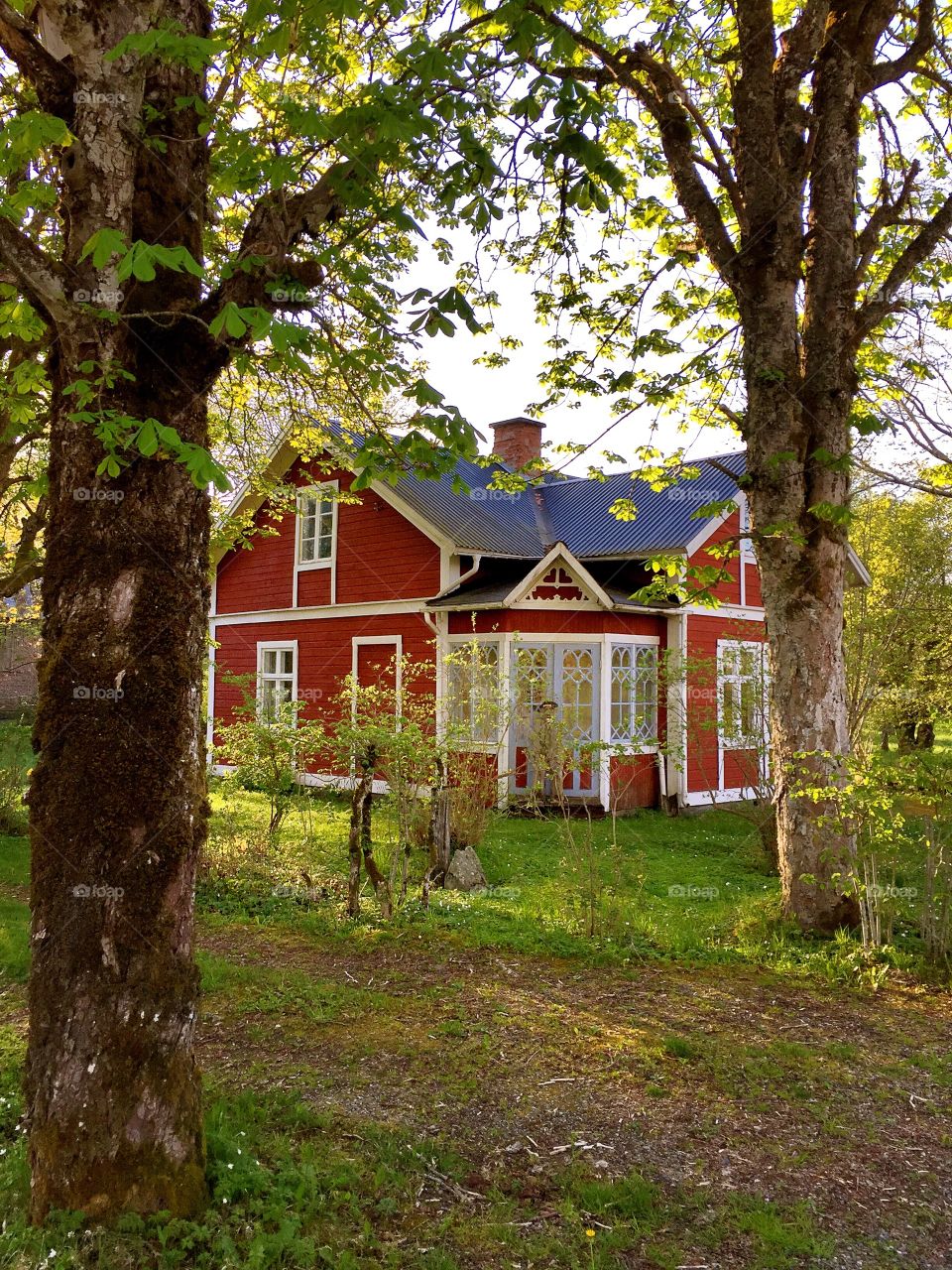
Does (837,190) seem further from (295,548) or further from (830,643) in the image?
(295,548)

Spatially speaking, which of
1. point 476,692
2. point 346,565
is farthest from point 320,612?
point 476,692

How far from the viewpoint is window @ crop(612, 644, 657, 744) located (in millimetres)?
14023

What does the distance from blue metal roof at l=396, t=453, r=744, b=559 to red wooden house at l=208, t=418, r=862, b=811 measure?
0.04 meters

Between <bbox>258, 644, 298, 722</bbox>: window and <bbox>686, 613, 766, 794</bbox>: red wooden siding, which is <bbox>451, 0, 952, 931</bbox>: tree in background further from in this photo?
<bbox>258, 644, 298, 722</bbox>: window

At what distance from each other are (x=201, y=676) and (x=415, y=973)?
11.5 ft

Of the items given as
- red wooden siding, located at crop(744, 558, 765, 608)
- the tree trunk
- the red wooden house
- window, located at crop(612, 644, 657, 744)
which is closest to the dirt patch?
the tree trunk

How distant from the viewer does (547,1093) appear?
13.9ft

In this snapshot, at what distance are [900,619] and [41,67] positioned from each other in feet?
47.3

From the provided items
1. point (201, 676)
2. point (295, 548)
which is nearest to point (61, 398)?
point (201, 676)

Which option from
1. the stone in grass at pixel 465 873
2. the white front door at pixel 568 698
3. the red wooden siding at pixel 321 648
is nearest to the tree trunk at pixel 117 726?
the stone in grass at pixel 465 873

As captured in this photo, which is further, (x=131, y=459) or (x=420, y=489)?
(x=420, y=489)

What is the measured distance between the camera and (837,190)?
23.5ft

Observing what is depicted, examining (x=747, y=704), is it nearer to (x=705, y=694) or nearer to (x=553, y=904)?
(x=553, y=904)

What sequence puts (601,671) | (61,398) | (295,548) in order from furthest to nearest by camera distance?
(295,548)
(601,671)
(61,398)
